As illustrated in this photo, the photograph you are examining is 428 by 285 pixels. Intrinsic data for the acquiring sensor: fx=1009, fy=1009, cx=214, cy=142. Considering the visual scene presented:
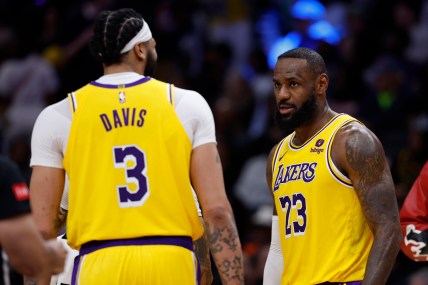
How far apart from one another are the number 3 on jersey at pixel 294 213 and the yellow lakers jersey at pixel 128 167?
96 cm

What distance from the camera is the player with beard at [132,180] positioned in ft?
18.0

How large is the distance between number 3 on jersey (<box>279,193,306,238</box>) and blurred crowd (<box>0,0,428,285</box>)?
14.2 feet

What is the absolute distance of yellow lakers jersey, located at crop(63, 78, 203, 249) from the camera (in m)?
5.49

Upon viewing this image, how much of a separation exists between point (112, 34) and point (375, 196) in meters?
1.84

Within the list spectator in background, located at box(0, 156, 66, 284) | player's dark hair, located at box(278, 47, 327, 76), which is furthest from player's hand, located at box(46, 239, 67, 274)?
player's dark hair, located at box(278, 47, 327, 76)

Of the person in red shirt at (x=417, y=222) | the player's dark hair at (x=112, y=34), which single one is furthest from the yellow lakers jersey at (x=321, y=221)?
the player's dark hair at (x=112, y=34)

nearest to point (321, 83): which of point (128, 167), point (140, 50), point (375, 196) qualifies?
point (375, 196)

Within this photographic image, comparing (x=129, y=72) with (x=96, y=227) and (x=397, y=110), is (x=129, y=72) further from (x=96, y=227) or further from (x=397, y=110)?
(x=397, y=110)

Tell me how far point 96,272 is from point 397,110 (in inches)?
302

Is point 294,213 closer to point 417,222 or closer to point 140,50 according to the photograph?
point 417,222

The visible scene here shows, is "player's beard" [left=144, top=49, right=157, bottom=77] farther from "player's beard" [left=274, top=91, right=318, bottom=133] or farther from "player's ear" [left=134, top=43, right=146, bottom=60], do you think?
"player's beard" [left=274, top=91, right=318, bottom=133]

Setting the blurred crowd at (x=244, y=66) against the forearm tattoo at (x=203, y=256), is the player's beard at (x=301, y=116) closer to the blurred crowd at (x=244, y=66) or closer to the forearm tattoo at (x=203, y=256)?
the forearm tattoo at (x=203, y=256)

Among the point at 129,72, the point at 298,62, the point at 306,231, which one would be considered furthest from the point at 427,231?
the point at 129,72

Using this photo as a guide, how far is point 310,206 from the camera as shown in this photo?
6.28 m
